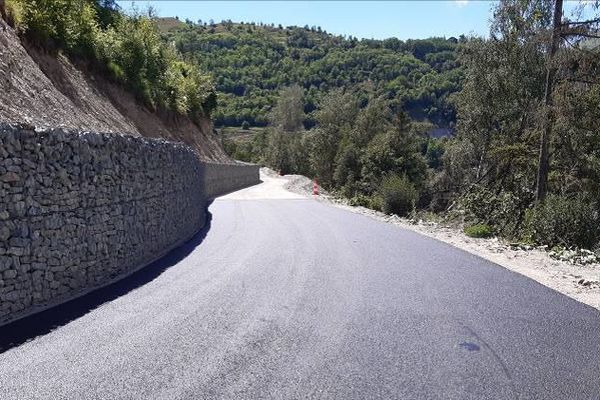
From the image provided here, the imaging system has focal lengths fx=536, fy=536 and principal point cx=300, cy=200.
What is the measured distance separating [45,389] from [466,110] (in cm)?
2757

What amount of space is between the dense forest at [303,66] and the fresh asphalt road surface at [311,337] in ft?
271

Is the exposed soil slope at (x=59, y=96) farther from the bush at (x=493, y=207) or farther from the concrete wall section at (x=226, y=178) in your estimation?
the bush at (x=493, y=207)

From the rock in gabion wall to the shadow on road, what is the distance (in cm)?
21

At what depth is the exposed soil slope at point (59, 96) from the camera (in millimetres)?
13609

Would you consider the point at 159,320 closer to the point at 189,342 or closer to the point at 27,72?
the point at 189,342

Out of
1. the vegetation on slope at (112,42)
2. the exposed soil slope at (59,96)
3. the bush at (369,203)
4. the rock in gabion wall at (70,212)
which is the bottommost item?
the bush at (369,203)

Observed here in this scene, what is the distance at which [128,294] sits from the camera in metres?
7.96

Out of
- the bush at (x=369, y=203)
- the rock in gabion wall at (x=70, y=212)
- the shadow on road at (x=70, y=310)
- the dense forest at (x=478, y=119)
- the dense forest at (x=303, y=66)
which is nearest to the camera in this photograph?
the shadow on road at (x=70, y=310)

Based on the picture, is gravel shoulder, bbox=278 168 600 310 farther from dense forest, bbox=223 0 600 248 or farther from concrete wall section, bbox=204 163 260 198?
concrete wall section, bbox=204 163 260 198

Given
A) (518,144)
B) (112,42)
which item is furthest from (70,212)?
(112,42)

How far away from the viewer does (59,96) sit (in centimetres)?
1688

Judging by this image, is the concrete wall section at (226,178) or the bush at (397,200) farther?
the concrete wall section at (226,178)

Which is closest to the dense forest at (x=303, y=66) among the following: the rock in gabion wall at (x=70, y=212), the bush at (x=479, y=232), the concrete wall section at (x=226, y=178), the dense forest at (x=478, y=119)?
the dense forest at (x=478, y=119)

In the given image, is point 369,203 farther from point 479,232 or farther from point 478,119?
point 479,232
